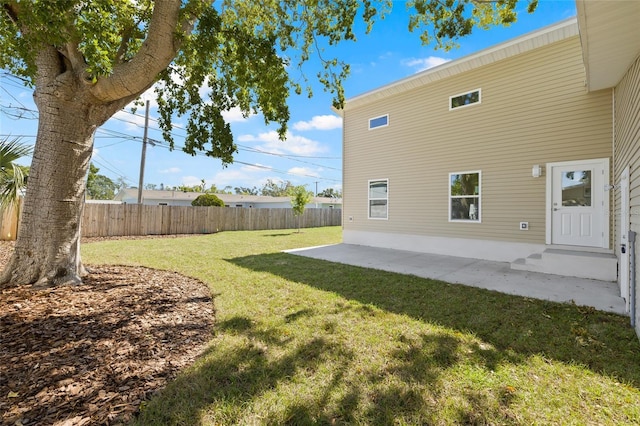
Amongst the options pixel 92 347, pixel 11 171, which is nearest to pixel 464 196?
pixel 92 347

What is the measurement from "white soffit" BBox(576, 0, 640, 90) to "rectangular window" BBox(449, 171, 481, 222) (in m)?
3.37

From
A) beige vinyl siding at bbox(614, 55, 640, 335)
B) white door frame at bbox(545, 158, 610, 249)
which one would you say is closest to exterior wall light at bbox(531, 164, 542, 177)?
white door frame at bbox(545, 158, 610, 249)

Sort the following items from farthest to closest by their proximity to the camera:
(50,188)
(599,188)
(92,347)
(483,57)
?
(483,57)
(599,188)
(50,188)
(92,347)

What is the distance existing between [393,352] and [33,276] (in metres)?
4.77

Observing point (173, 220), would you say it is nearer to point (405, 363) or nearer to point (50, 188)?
point (50, 188)

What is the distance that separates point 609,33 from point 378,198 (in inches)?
265

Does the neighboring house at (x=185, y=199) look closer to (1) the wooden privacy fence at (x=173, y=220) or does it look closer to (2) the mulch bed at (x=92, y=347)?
(1) the wooden privacy fence at (x=173, y=220)

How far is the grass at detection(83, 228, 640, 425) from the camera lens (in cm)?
188

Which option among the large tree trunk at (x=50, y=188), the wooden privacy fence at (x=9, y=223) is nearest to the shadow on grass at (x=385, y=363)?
the large tree trunk at (x=50, y=188)

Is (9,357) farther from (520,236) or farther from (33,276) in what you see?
(520,236)

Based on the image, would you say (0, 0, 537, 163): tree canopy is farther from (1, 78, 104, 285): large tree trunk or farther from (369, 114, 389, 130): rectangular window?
(369, 114, 389, 130): rectangular window

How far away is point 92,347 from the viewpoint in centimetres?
259

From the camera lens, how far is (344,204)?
1064cm

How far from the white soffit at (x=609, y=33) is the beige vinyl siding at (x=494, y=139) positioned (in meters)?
1.72
